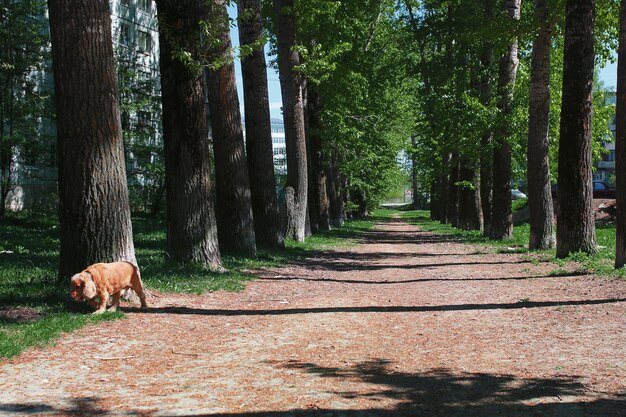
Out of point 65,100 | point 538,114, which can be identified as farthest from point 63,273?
point 538,114

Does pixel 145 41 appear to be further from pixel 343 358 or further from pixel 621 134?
pixel 343 358

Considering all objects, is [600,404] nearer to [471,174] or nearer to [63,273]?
[63,273]

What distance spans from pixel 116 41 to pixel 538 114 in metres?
23.8

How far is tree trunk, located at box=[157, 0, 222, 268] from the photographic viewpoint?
38.5 feet

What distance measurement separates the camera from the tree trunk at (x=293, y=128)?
2203cm

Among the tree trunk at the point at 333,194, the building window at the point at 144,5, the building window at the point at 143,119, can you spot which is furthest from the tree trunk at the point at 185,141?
the building window at the point at 144,5

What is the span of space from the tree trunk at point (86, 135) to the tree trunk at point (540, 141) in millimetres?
12652

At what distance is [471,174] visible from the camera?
29312 mm

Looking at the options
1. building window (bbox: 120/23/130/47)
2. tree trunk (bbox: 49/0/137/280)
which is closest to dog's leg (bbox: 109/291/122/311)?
tree trunk (bbox: 49/0/137/280)

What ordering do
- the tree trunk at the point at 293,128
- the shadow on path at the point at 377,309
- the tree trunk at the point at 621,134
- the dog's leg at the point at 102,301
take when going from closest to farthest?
the dog's leg at the point at 102,301
the shadow on path at the point at 377,309
the tree trunk at the point at 621,134
the tree trunk at the point at 293,128

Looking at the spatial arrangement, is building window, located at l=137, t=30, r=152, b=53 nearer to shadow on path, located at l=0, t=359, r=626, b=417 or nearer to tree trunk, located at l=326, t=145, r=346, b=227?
tree trunk, located at l=326, t=145, r=346, b=227

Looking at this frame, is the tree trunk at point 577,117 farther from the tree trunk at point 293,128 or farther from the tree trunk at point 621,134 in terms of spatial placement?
the tree trunk at point 293,128

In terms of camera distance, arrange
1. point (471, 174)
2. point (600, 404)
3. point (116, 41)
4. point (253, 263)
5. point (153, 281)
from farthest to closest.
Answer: point (116, 41) < point (471, 174) < point (253, 263) < point (153, 281) < point (600, 404)

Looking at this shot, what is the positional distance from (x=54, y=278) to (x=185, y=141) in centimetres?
325
